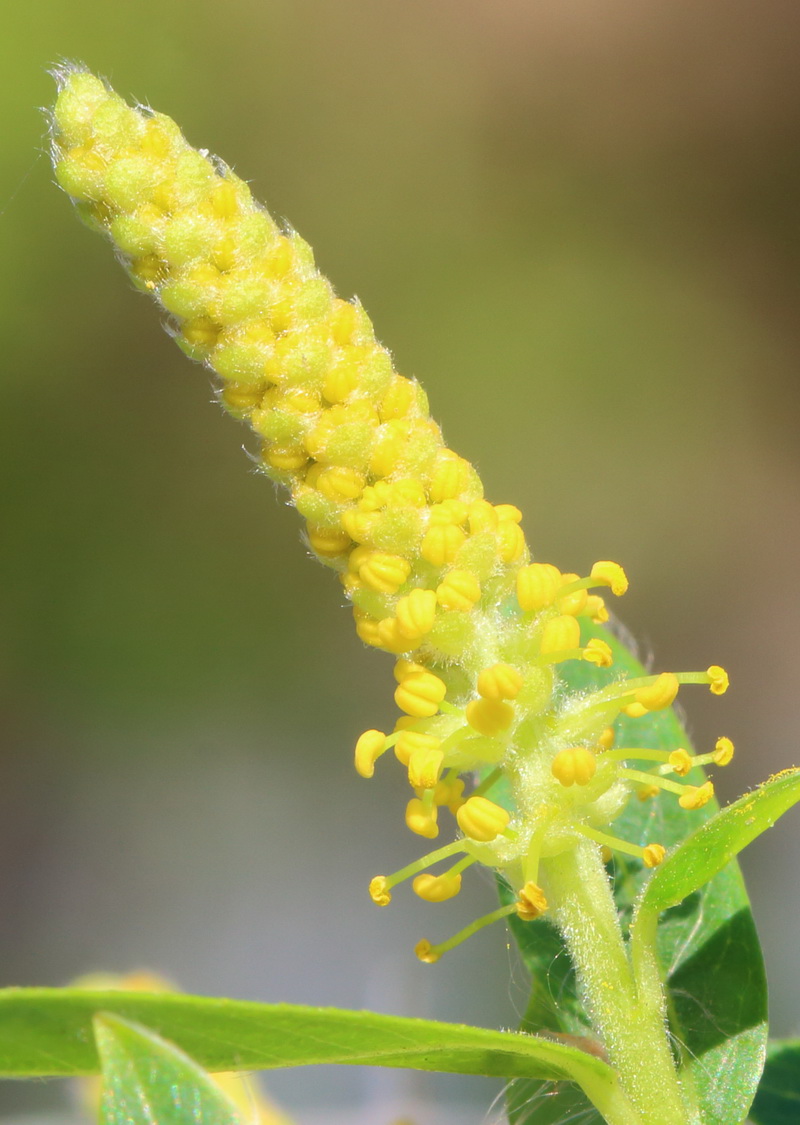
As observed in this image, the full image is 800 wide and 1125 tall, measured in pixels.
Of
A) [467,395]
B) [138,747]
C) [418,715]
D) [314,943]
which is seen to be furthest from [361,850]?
[418,715]

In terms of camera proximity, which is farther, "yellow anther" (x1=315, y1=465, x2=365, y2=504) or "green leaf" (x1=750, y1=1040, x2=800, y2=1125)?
"green leaf" (x1=750, y1=1040, x2=800, y2=1125)

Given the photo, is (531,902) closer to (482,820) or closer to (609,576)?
(482,820)

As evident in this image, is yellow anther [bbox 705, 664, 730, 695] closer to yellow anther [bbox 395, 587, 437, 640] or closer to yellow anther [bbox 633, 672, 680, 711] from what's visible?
yellow anther [bbox 633, 672, 680, 711]

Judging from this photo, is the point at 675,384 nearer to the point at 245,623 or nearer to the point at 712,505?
the point at 712,505

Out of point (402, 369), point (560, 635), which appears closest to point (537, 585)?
point (560, 635)

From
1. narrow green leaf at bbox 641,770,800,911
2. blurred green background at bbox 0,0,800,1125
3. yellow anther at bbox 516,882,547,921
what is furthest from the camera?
blurred green background at bbox 0,0,800,1125

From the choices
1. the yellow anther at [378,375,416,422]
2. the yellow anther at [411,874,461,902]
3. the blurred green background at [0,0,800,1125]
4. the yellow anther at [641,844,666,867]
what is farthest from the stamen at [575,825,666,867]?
the blurred green background at [0,0,800,1125]

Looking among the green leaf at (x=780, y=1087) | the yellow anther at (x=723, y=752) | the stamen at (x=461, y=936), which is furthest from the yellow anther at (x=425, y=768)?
the green leaf at (x=780, y=1087)

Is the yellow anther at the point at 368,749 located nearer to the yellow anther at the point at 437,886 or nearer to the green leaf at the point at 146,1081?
the yellow anther at the point at 437,886
